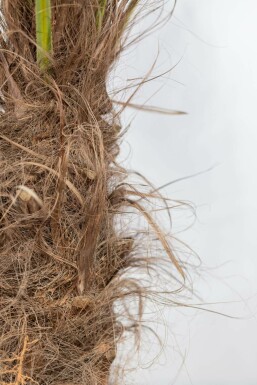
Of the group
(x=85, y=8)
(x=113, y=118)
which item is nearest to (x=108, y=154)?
(x=113, y=118)

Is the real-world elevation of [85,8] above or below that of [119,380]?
above

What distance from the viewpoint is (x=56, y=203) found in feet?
2.05

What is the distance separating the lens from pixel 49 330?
2.12 ft

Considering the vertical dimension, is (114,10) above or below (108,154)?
above

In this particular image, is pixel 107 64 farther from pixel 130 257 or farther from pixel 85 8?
pixel 130 257

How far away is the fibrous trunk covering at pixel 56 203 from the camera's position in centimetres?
64

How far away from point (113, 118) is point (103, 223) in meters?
0.11

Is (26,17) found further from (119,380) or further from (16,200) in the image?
(119,380)

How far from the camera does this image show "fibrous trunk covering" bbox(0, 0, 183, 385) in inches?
25.1

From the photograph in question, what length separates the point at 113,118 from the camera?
0.70 metres

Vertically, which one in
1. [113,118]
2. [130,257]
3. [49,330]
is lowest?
[49,330]

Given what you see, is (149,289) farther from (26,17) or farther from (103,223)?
(26,17)

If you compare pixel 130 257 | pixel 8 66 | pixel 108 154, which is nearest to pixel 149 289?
pixel 130 257

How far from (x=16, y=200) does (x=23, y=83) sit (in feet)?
0.39
